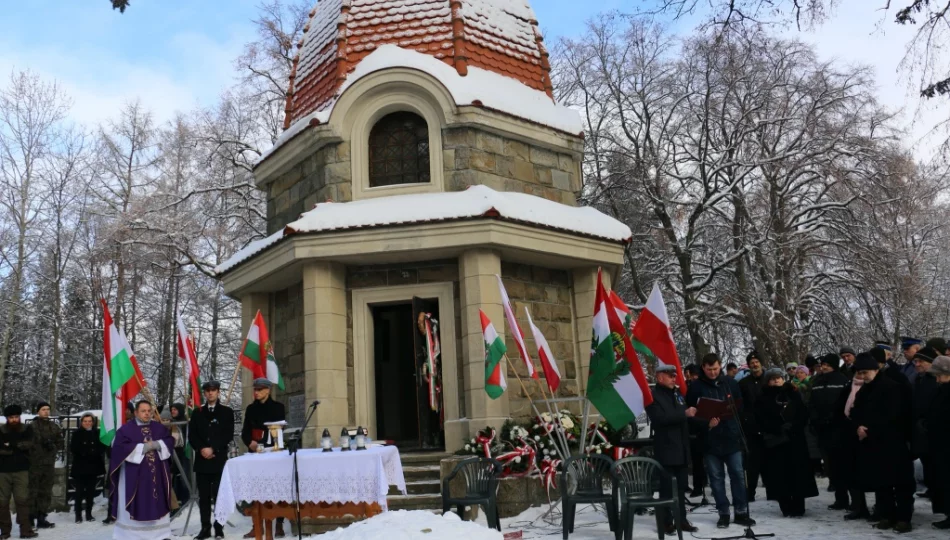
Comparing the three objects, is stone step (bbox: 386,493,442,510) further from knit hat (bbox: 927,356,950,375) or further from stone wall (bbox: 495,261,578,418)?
knit hat (bbox: 927,356,950,375)

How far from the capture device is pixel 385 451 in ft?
26.2

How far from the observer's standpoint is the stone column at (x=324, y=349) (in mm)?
10914

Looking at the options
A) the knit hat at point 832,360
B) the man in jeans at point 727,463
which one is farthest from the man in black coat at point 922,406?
the man in jeans at point 727,463

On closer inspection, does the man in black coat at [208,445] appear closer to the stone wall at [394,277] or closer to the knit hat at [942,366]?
the stone wall at [394,277]

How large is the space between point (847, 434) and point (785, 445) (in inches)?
25.0

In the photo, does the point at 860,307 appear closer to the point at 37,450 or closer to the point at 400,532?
the point at 400,532

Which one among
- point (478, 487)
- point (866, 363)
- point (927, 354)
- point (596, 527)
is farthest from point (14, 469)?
point (927, 354)

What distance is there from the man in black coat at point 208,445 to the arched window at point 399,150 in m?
4.66

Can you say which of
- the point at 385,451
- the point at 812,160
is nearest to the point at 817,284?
the point at 812,160

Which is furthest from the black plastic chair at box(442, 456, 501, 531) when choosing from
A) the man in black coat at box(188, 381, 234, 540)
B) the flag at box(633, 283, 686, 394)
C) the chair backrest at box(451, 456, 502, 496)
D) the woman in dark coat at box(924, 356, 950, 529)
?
the woman in dark coat at box(924, 356, 950, 529)

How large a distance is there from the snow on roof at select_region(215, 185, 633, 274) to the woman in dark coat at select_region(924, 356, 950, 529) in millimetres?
5510

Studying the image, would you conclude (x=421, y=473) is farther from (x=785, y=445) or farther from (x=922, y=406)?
(x=922, y=406)

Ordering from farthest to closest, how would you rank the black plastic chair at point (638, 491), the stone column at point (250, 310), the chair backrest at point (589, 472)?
1. the stone column at point (250, 310)
2. the chair backrest at point (589, 472)
3. the black plastic chair at point (638, 491)

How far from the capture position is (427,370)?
1132 cm
